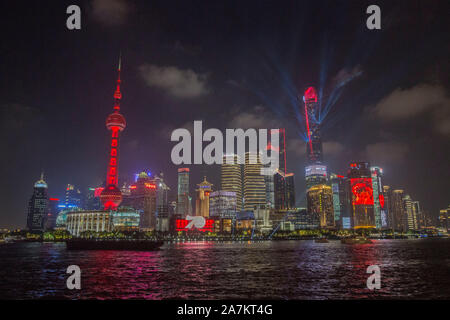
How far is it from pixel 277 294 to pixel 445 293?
1804 cm

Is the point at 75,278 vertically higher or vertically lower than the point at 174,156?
lower

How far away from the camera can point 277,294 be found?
33.7 metres
